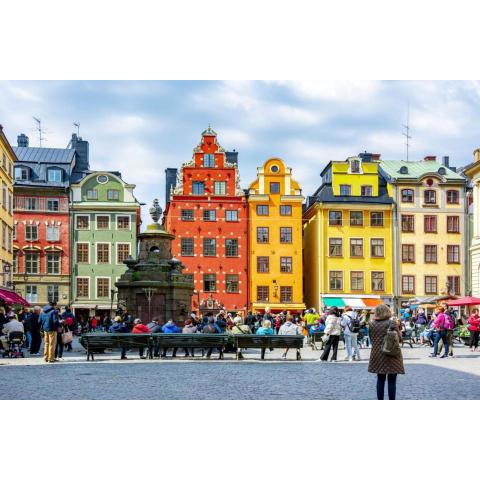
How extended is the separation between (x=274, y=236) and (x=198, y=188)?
6069mm

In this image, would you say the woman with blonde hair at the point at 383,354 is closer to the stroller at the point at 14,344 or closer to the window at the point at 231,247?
the stroller at the point at 14,344

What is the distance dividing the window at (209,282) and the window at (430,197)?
15418mm

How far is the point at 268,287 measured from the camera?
183ft

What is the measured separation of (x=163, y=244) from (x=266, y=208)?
27.7m

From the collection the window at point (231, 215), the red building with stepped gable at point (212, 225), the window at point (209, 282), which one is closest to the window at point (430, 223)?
the red building with stepped gable at point (212, 225)

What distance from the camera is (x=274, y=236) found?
5619cm

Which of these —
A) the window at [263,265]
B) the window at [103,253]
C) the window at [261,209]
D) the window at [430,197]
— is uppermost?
the window at [430,197]

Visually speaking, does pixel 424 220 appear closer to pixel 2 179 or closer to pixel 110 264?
pixel 110 264

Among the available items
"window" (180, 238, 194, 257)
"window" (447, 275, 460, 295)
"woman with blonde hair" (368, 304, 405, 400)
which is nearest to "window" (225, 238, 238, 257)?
"window" (180, 238, 194, 257)

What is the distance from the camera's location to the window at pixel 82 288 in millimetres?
55500

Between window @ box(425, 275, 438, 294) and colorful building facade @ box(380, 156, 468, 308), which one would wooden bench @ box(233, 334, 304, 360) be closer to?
colorful building facade @ box(380, 156, 468, 308)

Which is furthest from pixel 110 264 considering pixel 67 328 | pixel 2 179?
pixel 67 328

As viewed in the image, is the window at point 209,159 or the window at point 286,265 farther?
the window at point 286,265

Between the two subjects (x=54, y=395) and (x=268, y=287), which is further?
(x=268, y=287)
